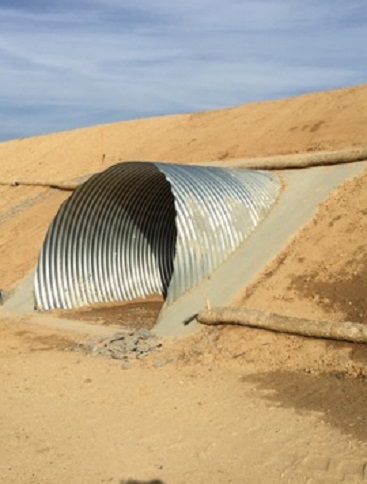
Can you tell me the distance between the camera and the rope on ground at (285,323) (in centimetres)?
937

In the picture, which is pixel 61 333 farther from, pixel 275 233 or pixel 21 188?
pixel 21 188

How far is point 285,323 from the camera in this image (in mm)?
10094

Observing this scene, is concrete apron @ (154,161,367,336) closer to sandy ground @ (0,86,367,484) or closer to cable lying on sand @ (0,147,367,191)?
cable lying on sand @ (0,147,367,191)

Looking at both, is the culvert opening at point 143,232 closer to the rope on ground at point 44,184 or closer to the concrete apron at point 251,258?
the concrete apron at point 251,258

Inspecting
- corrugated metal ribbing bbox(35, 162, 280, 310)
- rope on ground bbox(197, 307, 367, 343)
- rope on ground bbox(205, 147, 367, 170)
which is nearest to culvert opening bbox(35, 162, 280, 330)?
corrugated metal ribbing bbox(35, 162, 280, 310)

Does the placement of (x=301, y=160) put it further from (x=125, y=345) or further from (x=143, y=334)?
(x=125, y=345)

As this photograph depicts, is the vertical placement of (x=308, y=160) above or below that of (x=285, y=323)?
above

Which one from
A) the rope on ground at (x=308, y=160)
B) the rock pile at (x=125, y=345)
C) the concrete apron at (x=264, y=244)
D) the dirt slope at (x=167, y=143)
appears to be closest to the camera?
the rock pile at (x=125, y=345)

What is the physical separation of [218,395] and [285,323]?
194 centimetres

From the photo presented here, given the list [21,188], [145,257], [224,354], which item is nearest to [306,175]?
[145,257]

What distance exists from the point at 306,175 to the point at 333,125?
15.7ft

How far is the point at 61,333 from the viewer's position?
12578 mm

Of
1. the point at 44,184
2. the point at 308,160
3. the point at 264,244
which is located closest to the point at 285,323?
the point at 264,244

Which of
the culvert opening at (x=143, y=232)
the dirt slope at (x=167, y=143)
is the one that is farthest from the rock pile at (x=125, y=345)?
the dirt slope at (x=167, y=143)
